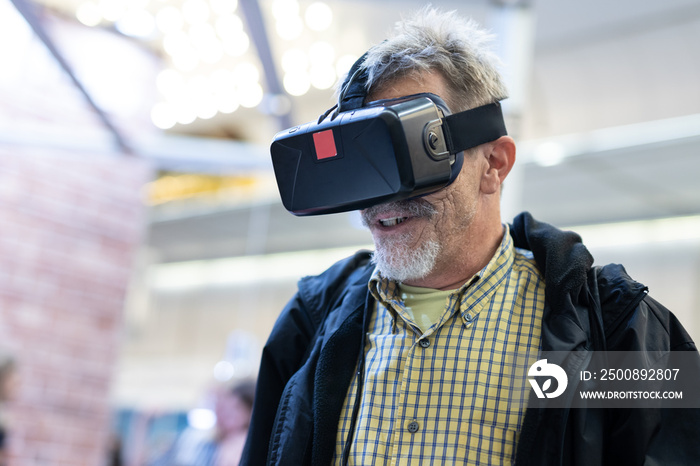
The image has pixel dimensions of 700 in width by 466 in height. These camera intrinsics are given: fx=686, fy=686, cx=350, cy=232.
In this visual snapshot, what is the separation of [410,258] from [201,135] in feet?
14.2

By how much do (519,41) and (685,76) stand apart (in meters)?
2.26

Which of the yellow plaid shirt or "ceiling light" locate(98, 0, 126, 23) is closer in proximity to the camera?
the yellow plaid shirt

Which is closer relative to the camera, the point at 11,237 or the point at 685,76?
the point at 11,237

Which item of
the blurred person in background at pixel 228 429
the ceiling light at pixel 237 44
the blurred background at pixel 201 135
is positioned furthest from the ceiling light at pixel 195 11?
the blurred person in background at pixel 228 429

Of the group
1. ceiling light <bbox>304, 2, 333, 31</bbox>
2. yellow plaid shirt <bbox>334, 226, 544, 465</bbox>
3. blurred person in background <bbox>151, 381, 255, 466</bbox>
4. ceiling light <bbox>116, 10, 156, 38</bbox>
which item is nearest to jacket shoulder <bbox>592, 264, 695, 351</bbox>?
yellow plaid shirt <bbox>334, 226, 544, 465</bbox>

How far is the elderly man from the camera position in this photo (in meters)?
1.05

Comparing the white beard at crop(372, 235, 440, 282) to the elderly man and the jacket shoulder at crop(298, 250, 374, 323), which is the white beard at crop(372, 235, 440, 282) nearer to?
the elderly man

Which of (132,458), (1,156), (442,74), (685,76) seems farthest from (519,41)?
(132,458)

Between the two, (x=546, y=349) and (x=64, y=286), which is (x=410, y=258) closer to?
(x=546, y=349)

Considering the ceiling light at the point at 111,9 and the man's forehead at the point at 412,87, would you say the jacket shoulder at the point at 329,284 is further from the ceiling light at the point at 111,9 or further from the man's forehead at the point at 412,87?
the ceiling light at the point at 111,9

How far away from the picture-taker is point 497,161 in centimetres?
133

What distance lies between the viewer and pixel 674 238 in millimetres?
5027

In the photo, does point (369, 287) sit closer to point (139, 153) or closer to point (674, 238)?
point (139, 153)

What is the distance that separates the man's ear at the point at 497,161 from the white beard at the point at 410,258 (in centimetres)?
17
